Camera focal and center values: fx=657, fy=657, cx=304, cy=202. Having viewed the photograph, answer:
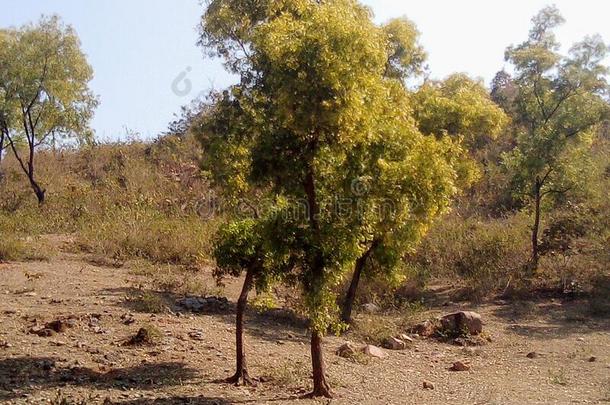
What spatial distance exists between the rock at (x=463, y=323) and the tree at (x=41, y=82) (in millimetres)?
13821

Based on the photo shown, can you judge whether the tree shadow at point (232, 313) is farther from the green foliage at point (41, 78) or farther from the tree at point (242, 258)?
the green foliage at point (41, 78)

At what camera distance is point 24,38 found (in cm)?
1961

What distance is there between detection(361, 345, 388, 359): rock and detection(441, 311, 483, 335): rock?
2149 mm

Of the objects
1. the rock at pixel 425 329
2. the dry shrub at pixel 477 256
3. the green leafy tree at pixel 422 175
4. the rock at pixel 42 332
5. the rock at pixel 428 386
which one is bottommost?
the rock at pixel 428 386

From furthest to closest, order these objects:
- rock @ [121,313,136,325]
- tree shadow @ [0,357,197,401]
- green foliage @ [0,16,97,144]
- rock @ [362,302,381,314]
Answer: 1. green foliage @ [0,16,97,144]
2. rock @ [362,302,381,314]
3. rock @ [121,313,136,325]
4. tree shadow @ [0,357,197,401]

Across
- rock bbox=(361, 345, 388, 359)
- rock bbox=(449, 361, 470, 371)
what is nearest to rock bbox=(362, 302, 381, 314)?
rock bbox=(361, 345, 388, 359)

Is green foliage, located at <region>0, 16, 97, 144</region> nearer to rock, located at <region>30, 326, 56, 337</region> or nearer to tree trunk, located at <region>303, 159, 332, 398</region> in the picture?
rock, located at <region>30, 326, 56, 337</region>

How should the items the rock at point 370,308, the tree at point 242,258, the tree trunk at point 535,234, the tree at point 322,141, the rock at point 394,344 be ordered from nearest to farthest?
1. the tree at point 322,141
2. the tree at point 242,258
3. the rock at point 394,344
4. the rock at point 370,308
5. the tree trunk at point 535,234

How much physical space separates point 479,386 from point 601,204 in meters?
10.7

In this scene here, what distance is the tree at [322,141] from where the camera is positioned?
22.0 feet

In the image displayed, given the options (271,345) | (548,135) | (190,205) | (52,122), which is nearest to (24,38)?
(52,122)

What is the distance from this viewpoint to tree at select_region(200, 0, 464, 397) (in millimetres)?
6707

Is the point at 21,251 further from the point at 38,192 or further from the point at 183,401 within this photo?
the point at 183,401

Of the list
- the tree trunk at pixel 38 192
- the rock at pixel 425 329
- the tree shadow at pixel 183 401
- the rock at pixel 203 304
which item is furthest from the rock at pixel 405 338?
the tree trunk at pixel 38 192
